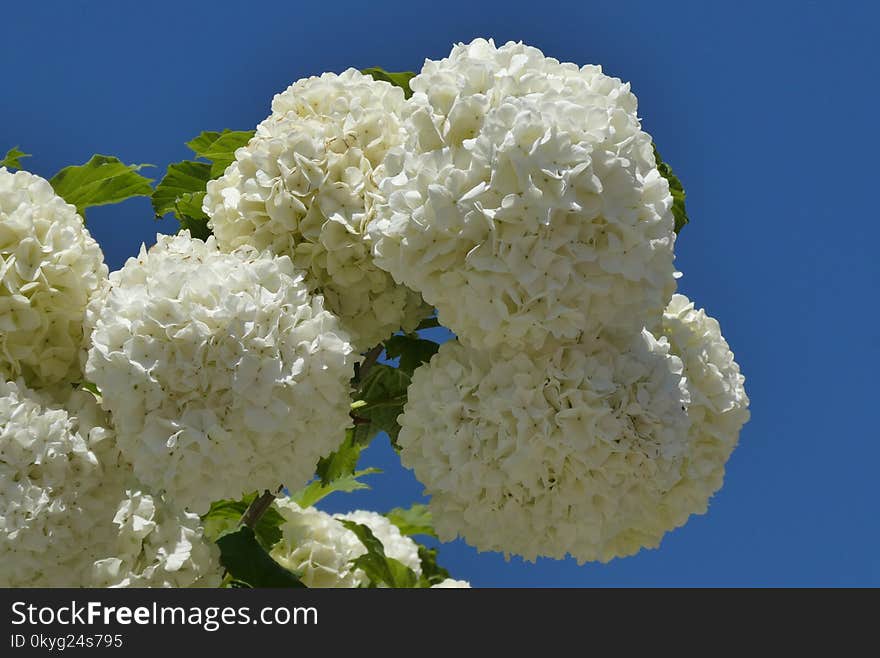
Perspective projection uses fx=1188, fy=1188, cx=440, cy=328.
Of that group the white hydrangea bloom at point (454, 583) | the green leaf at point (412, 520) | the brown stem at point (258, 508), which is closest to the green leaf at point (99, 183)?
the brown stem at point (258, 508)

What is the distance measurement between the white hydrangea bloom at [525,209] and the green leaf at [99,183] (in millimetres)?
1049

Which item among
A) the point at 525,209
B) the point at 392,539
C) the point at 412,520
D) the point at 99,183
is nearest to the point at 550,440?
the point at 525,209

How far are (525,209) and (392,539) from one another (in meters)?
2.70

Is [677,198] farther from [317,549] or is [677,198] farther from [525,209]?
[317,549]

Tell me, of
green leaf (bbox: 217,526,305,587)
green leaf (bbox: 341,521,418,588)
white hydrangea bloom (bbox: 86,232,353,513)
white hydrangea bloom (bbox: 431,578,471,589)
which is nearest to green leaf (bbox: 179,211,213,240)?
white hydrangea bloom (bbox: 86,232,353,513)

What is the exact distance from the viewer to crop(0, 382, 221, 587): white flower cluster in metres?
2.80

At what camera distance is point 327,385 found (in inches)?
111

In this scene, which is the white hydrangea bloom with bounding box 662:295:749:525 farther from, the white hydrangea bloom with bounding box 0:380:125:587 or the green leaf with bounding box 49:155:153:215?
the green leaf with bounding box 49:155:153:215

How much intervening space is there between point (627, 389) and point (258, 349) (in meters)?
0.87

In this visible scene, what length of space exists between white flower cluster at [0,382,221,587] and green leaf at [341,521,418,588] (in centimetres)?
102

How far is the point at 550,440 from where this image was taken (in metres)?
2.75
